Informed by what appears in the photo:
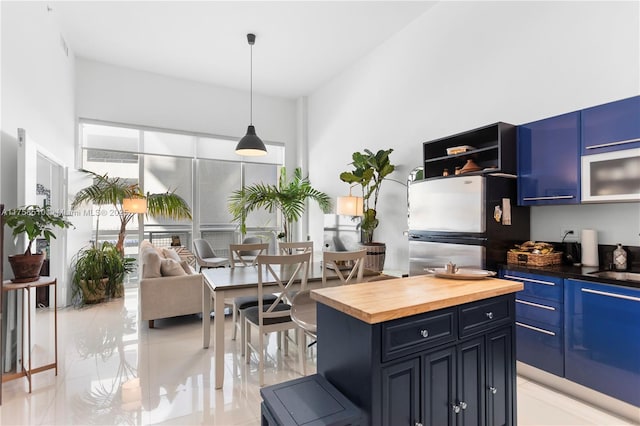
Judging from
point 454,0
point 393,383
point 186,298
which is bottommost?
point 186,298

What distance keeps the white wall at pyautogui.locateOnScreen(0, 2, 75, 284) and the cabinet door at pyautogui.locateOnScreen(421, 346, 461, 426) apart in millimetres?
3357

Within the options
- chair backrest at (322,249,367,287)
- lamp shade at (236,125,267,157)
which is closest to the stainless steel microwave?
chair backrest at (322,249,367,287)

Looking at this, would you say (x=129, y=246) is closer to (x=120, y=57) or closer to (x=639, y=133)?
(x=120, y=57)

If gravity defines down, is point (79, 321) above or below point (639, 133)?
below

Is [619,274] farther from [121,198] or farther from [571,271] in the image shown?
[121,198]

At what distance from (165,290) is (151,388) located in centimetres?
138

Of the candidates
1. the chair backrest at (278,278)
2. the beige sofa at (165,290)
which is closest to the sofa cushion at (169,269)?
the beige sofa at (165,290)

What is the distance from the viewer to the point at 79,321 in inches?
159

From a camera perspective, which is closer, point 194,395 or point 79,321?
point 194,395

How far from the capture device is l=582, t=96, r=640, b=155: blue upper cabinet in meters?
2.17

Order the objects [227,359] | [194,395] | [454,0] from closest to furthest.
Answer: [194,395] → [227,359] → [454,0]

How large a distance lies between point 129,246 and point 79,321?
6.66 ft

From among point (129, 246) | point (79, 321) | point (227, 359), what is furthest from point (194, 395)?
point (129, 246)

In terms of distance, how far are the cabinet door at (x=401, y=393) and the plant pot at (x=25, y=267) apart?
2.76 meters
